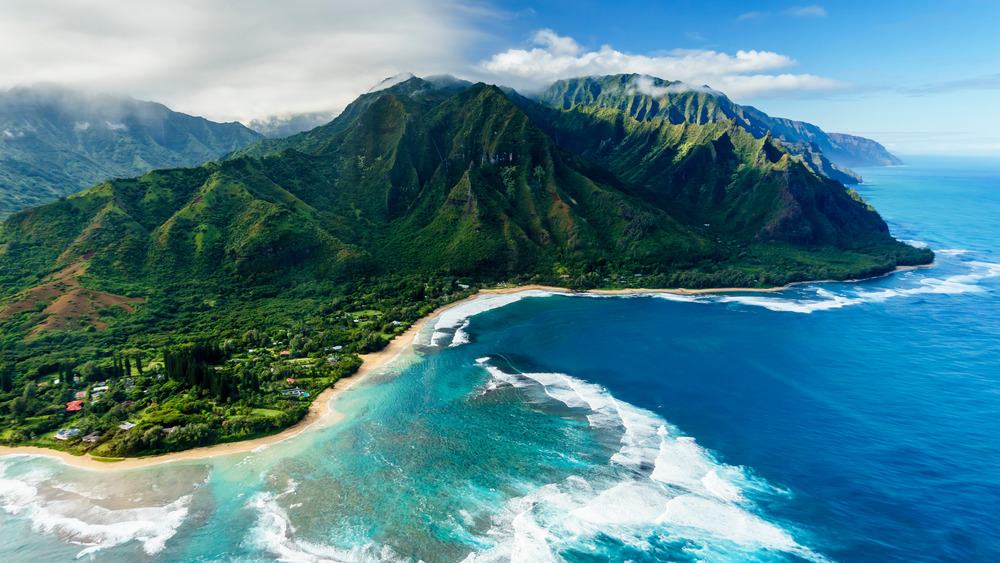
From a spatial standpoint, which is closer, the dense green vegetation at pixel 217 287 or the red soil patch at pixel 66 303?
the dense green vegetation at pixel 217 287

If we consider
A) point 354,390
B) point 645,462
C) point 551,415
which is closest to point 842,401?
point 645,462

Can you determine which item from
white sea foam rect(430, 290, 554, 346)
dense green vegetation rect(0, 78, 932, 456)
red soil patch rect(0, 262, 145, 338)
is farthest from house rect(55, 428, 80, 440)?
white sea foam rect(430, 290, 554, 346)

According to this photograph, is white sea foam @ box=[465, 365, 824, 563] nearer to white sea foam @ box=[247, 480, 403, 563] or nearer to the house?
white sea foam @ box=[247, 480, 403, 563]

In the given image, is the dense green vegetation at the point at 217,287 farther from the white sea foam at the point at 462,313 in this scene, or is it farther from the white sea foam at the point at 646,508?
the white sea foam at the point at 646,508

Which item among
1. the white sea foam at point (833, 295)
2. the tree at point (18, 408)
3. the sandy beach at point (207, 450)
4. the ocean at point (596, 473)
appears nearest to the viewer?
the ocean at point (596, 473)

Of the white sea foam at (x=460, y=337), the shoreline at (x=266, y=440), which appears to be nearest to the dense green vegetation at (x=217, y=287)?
the shoreline at (x=266, y=440)
